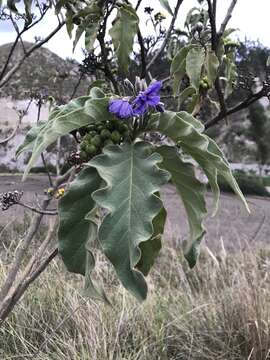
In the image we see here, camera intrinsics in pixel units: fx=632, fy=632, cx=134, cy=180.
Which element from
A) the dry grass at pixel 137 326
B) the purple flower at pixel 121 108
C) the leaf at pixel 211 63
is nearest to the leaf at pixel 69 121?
the purple flower at pixel 121 108

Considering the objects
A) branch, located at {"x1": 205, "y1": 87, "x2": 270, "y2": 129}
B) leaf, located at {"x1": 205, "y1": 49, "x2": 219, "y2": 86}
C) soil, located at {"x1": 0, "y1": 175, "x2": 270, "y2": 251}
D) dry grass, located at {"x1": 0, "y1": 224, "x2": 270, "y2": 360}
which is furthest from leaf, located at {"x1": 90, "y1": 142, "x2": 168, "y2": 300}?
soil, located at {"x1": 0, "y1": 175, "x2": 270, "y2": 251}

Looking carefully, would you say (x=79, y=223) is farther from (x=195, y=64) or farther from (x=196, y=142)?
(x=195, y=64)

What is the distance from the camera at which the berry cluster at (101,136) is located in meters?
1.10

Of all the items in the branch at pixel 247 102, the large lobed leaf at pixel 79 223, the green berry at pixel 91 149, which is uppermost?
the branch at pixel 247 102

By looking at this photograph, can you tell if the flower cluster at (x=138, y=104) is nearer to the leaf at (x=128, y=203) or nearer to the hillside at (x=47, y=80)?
the leaf at (x=128, y=203)

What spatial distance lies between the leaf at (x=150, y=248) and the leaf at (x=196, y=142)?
0.57 feet

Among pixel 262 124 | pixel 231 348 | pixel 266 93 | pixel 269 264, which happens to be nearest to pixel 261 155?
pixel 262 124

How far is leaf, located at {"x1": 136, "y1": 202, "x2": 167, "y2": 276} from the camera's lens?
1235 mm

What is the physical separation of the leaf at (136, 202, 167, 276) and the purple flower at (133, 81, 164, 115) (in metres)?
0.25

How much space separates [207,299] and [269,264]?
629 mm

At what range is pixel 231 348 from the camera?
10.9 ft

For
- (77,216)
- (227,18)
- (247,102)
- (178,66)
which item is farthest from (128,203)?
(227,18)

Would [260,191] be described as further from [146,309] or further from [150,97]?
[150,97]

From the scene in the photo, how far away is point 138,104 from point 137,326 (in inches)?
99.2
